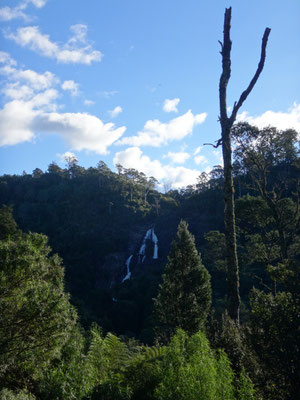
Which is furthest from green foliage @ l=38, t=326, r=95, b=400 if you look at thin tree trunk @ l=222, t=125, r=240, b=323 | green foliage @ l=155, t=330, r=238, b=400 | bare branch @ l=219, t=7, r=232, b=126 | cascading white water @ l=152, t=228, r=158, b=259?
cascading white water @ l=152, t=228, r=158, b=259

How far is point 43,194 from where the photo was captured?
254ft

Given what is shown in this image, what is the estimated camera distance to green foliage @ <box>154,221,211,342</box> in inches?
551

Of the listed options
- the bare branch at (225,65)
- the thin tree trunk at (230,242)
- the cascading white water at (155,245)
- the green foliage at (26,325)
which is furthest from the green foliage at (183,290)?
the cascading white water at (155,245)

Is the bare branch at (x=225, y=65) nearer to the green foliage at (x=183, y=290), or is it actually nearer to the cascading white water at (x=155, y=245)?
the green foliage at (x=183, y=290)

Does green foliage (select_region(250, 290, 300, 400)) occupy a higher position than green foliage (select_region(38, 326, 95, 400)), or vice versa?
green foliage (select_region(250, 290, 300, 400))

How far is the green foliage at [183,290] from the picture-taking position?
14.0 m

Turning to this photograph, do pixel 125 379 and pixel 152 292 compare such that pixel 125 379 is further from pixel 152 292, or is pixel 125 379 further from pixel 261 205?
pixel 152 292

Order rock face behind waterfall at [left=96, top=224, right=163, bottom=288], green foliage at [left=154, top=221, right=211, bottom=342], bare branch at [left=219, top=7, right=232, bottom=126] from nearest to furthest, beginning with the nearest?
bare branch at [left=219, top=7, right=232, bottom=126], green foliage at [left=154, top=221, right=211, bottom=342], rock face behind waterfall at [left=96, top=224, right=163, bottom=288]

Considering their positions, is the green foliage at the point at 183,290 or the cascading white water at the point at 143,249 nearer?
the green foliage at the point at 183,290

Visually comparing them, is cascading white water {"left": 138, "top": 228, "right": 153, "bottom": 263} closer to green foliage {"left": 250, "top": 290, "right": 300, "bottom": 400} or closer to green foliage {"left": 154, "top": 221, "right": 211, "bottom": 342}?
green foliage {"left": 154, "top": 221, "right": 211, "bottom": 342}

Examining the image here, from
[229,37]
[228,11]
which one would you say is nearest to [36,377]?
[229,37]

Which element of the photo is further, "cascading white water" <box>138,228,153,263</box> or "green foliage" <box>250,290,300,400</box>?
"cascading white water" <box>138,228,153,263</box>

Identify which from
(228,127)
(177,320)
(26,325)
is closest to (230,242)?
(228,127)

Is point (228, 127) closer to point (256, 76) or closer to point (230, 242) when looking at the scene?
point (256, 76)
